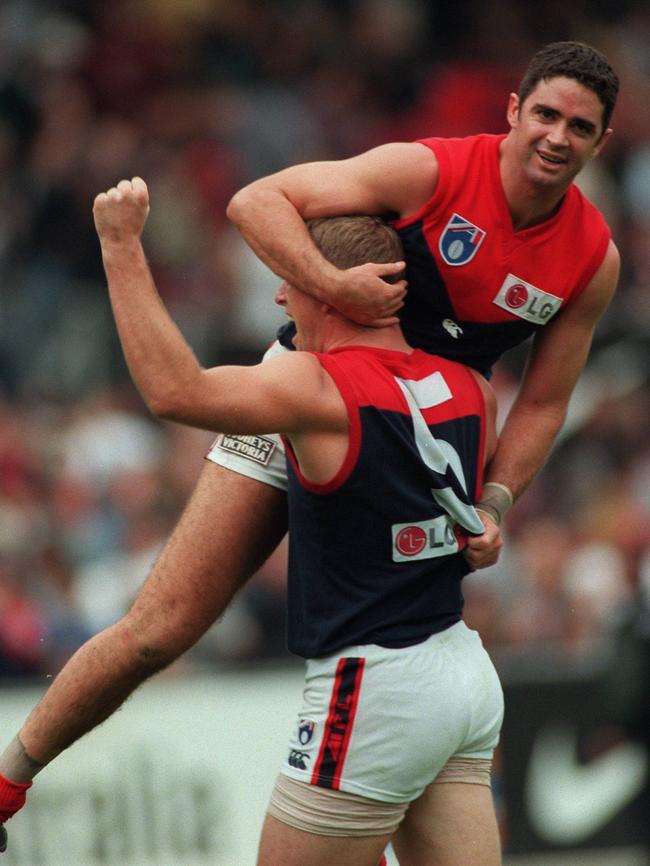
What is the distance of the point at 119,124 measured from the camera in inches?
443

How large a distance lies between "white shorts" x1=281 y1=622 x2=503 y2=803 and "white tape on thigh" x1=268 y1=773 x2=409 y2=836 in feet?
0.08

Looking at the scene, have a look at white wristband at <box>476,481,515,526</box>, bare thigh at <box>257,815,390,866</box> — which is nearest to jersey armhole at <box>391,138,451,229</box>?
white wristband at <box>476,481,515,526</box>

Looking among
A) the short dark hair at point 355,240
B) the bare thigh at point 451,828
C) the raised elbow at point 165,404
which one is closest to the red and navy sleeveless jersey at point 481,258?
the short dark hair at point 355,240

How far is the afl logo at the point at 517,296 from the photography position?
15.8 feet

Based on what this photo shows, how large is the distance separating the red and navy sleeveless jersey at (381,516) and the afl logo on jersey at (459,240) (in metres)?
0.35

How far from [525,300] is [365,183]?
0.58m

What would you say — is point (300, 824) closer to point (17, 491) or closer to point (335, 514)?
point (335, 514)

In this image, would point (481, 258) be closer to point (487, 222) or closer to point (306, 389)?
point (487, 222)

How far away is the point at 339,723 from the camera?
14.5 feet

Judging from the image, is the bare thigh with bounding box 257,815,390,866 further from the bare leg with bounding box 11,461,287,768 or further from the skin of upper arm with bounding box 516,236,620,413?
the skin of upper arm with bounding box 516,236,620,413

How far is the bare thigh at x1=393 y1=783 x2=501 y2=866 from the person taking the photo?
177 inches

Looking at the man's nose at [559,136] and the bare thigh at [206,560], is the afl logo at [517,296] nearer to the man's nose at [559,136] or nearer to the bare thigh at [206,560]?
the man's nose at [559,136]

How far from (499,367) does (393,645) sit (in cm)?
595

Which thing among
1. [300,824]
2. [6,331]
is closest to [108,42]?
[6,331]
